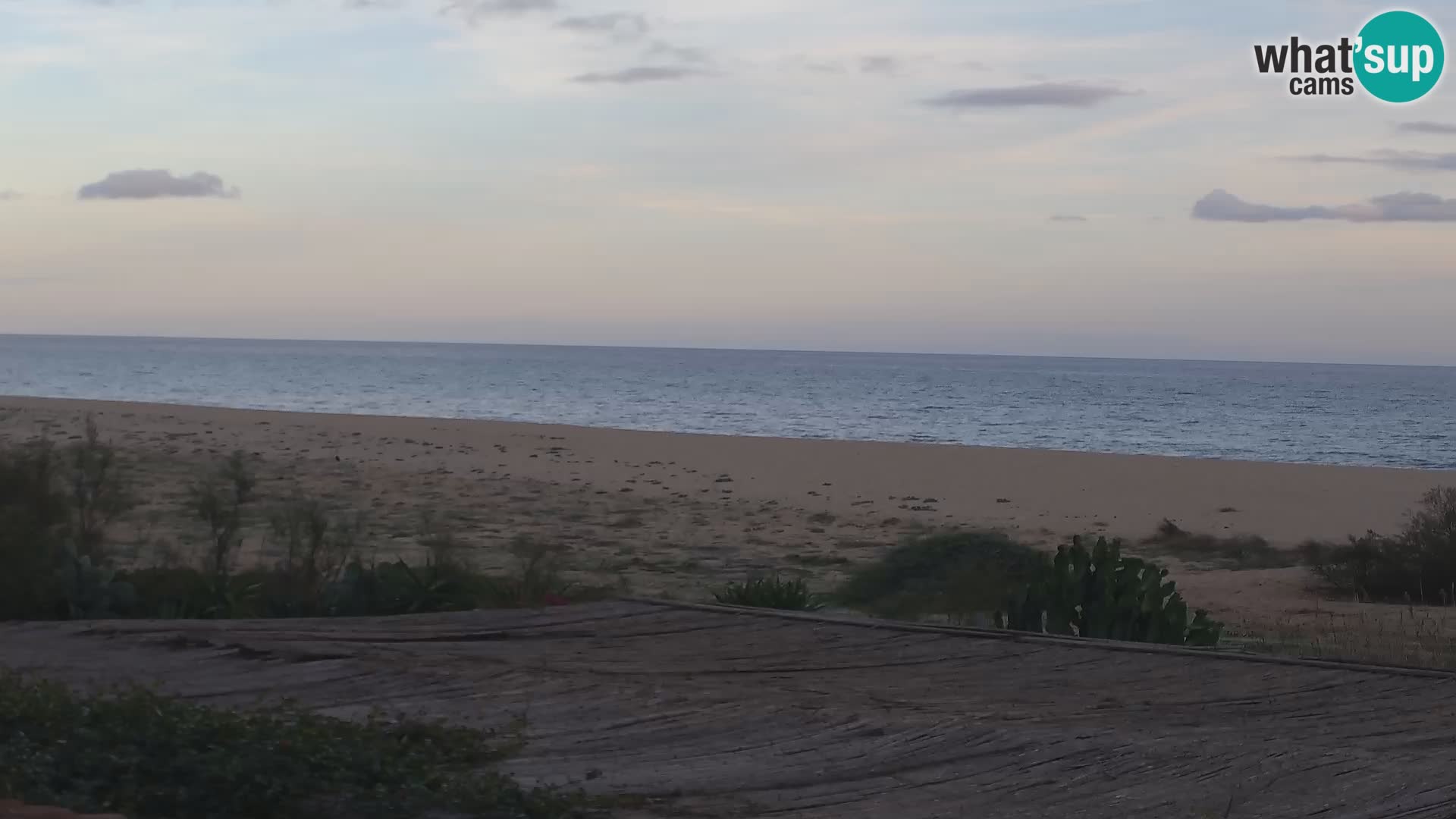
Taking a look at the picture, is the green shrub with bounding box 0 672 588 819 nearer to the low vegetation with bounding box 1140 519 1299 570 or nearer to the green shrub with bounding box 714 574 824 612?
the green shrub with bounding box 714 574 824 612

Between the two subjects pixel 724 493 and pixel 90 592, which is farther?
pixel 724 493

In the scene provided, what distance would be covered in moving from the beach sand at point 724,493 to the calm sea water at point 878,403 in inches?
620

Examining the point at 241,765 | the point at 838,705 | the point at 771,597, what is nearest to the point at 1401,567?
the point at 771,597

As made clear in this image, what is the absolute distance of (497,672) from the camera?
614 centimetres

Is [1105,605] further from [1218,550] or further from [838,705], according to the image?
[1218,550]

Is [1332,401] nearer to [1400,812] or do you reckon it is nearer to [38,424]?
[38,424]

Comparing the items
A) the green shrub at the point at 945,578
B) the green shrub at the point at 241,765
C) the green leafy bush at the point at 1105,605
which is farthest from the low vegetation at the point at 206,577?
the green shrub at the point at 241,765

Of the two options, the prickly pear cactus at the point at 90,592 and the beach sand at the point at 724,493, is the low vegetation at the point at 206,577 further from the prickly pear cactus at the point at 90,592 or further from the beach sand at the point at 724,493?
the beach sand at the point at 724,493

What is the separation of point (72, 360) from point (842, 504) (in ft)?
399

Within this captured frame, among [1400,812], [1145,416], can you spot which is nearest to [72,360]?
[1145,416]

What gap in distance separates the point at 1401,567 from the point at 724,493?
31.9 feet

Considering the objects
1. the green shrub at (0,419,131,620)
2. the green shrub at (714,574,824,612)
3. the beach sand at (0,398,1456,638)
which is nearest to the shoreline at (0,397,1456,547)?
the beach sand at (0,398,1456,638)

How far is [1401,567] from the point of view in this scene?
12414 millimetres

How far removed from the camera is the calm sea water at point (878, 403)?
152 ft
